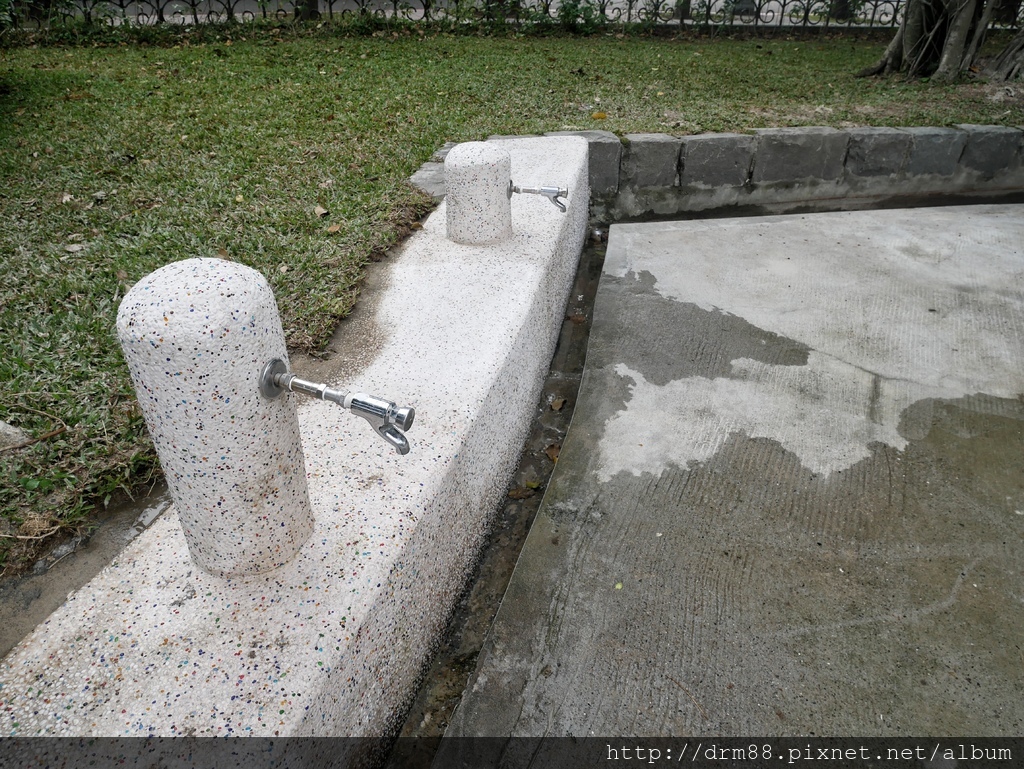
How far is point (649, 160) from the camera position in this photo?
493 cm

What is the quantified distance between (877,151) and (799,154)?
622 millimetres

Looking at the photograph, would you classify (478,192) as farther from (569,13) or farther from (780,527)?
(569,13)

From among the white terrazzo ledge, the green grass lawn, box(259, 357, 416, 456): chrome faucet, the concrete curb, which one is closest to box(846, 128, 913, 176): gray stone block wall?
the concrete curb

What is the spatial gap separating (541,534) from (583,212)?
2681mm

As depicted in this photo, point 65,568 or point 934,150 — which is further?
point 934,150

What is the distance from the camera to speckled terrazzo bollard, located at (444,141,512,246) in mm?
3049

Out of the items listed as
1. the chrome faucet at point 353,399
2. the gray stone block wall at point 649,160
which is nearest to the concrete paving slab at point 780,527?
the chrome faucet at point 353,399

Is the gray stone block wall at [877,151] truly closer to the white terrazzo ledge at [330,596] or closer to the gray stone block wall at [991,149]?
the gray stone block wall at [991,149]

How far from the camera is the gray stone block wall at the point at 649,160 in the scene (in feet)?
16.0

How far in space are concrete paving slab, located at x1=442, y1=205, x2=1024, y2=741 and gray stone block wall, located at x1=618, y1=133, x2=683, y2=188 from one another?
4.53 ft

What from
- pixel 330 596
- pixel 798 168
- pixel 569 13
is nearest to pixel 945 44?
pixel 798 168

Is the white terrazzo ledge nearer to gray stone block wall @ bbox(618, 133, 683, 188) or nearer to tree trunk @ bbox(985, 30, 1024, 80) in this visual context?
gray stone block wall @ bbox(618, 133, 683, 188)

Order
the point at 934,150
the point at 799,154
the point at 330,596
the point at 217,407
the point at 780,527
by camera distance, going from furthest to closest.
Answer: the point at 934,150 → the point at 799,154 → the point at 780,527 → the point at 330,596 → the point at 217,407

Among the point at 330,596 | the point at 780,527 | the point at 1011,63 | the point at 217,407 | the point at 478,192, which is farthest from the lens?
the point at 1011,63
